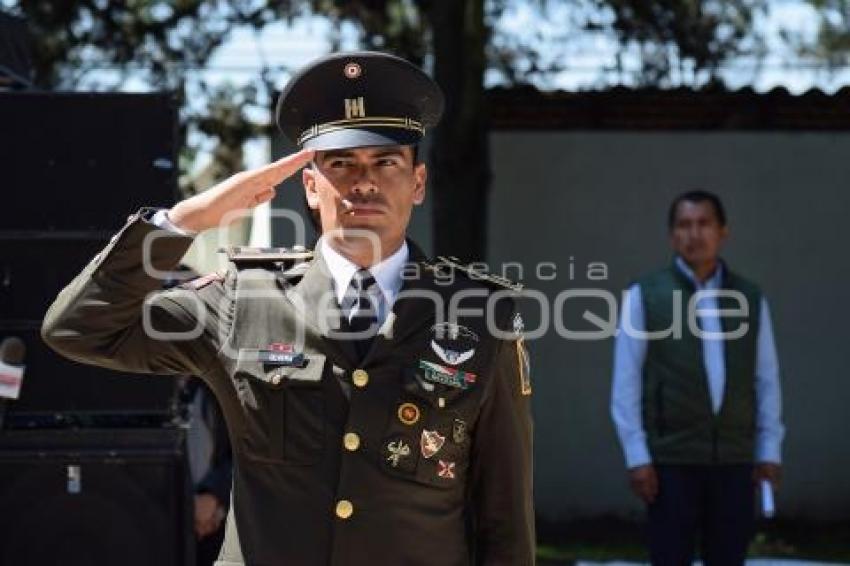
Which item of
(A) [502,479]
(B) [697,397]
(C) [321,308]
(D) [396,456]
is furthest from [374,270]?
(B) [697,397]

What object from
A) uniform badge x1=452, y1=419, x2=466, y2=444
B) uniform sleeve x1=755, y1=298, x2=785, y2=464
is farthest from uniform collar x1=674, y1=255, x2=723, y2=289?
uniform badge x1=452, y1=419, x2=466, y2=444

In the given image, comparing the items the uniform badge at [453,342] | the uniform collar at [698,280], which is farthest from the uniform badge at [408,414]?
the uniform collar at [698,280]

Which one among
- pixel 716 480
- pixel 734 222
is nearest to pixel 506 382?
pixel 716 480

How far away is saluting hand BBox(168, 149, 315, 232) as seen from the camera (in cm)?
247

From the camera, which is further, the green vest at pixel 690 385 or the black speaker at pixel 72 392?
the green vest at pixel 690 385

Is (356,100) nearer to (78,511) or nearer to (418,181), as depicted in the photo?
(418,181)

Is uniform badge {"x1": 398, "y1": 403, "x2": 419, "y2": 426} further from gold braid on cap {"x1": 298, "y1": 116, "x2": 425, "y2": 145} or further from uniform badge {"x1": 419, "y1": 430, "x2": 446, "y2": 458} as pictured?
gold braid on cap {"x1": 298, "y1": 116, "x2": 425, "y2": 145}

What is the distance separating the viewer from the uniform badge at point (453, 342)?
2758 millimetres

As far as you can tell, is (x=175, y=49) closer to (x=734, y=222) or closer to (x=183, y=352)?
(x=734, y=222)

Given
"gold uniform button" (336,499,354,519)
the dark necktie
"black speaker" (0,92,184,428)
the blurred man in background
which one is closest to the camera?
"gold uniform button" (336,499,354,519)

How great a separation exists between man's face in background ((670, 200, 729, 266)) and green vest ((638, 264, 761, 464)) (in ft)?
0.28

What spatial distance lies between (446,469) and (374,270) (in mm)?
372

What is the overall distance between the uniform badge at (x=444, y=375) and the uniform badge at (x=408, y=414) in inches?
2.2

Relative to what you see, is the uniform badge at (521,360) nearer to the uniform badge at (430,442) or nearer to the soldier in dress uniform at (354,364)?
the soldier in dress uniform at (354,364)
